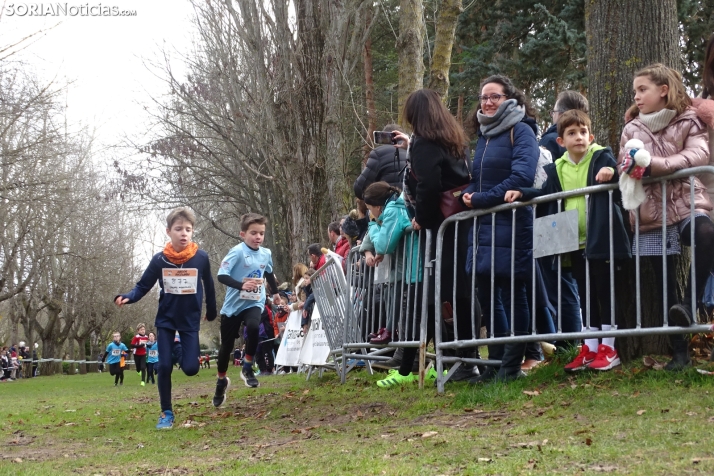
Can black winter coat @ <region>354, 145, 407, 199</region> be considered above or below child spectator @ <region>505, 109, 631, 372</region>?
above

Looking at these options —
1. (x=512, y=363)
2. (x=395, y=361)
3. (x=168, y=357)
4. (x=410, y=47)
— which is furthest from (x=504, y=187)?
(x=410, y=47)

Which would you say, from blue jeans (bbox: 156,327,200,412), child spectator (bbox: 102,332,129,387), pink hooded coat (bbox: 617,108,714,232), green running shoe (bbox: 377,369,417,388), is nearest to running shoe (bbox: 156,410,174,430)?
blue jeans (bbox: 156,327,200,412)

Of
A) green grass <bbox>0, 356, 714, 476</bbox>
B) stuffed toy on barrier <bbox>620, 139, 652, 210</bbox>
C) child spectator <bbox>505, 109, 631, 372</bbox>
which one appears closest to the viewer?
green grass <bbox>0, 356, 714, 476</bbox>

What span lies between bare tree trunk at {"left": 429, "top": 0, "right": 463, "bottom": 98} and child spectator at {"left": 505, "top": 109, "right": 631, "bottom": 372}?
6969 mm

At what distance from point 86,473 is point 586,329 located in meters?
3.44

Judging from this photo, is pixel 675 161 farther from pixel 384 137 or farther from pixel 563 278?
pixel 384 137

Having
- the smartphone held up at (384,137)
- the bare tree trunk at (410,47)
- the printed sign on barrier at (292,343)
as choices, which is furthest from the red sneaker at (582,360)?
the bare tree trunk at (410,47)

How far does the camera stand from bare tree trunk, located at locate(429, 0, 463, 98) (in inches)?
527

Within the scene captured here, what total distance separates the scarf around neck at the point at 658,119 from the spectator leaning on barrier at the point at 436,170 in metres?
1.64

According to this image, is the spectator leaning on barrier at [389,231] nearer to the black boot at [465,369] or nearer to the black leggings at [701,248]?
the black boot at [465,369]

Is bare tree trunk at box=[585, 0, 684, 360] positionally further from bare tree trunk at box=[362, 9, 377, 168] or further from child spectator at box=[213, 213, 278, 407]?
bare tree trunk at box=[362, 9, 377, 168]

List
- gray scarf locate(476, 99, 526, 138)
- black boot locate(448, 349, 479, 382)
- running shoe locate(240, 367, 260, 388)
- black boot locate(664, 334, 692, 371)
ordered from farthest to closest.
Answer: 1. running shoe locate(240, 367, 260, 388)
2. black boot locate(448, 349, 479, 382)
3. gray scarf locate(476, 99, 526, 138)
4. black boot locate(664, 334, 692, 371)

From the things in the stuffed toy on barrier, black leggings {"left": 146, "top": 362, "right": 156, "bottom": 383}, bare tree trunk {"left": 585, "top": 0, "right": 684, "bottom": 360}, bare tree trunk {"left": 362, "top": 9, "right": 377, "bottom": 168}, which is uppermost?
bare tree trunk {"left": 362, "top": 9, "right": 377, "bottom": 168}

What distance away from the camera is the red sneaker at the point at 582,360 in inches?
251
